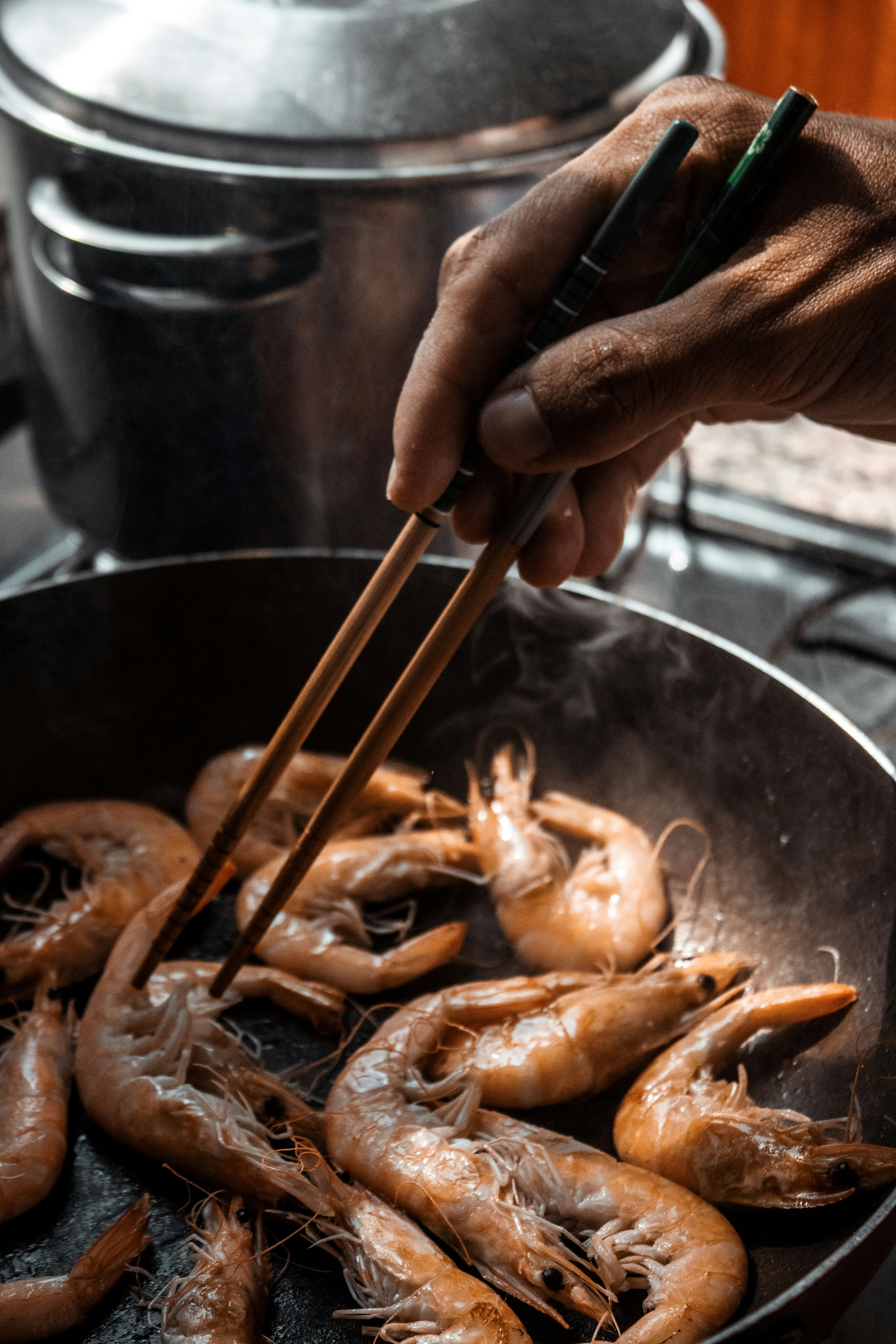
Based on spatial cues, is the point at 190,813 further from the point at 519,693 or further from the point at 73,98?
the point at 73,98

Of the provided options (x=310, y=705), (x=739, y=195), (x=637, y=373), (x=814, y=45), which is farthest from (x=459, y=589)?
(x=814, y=45)

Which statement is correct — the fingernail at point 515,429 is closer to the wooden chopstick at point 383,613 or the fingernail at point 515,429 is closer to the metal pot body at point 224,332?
the wooden chopstick at point 383,613

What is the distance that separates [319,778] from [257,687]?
190 mm

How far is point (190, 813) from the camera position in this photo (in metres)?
1.73

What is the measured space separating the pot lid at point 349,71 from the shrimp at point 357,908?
961 mm

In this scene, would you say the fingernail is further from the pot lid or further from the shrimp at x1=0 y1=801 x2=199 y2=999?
the shrimp at x1=0 y1=801 x2=199 y2=999

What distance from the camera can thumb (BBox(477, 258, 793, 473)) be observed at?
3.27 feet

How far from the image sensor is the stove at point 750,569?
2260mm

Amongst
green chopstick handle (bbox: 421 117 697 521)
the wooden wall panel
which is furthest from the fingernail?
the wooden wall panel

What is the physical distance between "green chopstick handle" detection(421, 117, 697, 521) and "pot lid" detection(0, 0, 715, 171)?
490 millimetres

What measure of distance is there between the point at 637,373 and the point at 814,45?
201cm

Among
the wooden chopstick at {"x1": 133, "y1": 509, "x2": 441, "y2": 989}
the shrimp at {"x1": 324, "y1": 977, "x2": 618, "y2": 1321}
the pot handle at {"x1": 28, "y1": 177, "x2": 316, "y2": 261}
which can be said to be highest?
the pot handle at {"x1": 28, "y1": 177, "x2": 316, "y2": 261}

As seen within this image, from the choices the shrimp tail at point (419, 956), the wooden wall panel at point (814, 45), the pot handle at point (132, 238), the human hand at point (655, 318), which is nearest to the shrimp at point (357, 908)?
the shrimp tail at point (419, 956)

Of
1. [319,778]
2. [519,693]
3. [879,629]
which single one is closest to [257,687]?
[319,778]
